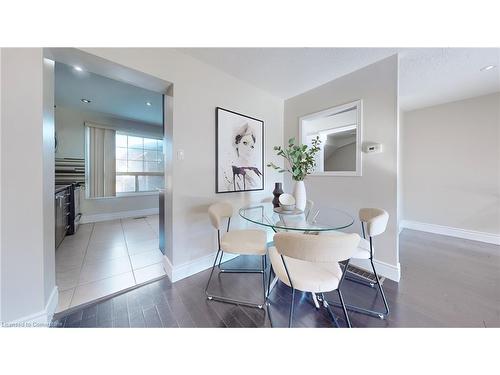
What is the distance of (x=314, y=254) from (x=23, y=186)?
70.4 inches

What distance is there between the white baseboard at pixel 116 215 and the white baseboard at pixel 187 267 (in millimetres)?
3213

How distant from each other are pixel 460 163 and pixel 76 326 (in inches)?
214

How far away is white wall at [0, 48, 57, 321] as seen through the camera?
100 cm

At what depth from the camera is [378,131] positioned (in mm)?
1904

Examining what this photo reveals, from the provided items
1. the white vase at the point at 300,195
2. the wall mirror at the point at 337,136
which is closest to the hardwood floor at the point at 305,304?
the white vase at the point at 300,195

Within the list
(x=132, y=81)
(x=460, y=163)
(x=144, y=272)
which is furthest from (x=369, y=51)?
(x=144, y=272)

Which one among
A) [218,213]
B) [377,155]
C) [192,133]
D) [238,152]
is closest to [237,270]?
[218,213]

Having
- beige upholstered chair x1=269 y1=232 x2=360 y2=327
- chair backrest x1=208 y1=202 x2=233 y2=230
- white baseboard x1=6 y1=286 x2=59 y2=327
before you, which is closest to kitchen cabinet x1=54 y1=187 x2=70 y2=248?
white baseboard x1=6 y1=286 x2=59 y2=327

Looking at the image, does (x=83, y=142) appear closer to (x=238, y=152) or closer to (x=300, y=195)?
(x=238, y=152)

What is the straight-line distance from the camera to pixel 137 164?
4.57 m

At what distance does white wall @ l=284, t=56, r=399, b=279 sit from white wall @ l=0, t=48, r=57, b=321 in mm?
2831

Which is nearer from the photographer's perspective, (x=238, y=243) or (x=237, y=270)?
(x=238, y=243)
